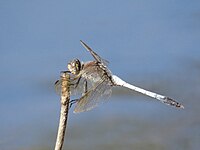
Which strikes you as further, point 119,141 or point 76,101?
point 119,141

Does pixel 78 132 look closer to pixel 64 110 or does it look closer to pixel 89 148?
pixel 89 148

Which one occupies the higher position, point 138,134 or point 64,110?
point 138,134

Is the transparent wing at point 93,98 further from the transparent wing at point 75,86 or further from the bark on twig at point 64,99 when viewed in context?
the bark on twig at point 64,99

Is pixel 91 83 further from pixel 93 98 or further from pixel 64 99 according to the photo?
pixel 64 99

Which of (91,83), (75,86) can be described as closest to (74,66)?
(75,86)

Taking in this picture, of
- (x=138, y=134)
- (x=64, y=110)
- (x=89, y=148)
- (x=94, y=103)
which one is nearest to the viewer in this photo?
(x=64, y=110)

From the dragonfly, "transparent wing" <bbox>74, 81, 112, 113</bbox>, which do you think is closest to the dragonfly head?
the dragonfly

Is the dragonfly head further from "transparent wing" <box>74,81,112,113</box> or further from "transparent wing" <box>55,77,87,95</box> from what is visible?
"transparent wing" <box>74,81,112,113</box>

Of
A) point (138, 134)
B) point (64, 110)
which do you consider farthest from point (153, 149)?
point (64, 110)

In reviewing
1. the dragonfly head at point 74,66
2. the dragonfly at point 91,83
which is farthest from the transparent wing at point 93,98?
the dragonfly head at point 74,66
